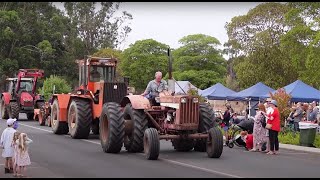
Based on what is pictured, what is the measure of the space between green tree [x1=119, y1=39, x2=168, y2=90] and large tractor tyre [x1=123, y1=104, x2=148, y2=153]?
5079 centimetres

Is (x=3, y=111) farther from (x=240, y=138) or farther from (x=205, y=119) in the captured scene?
(x=205, y=119)

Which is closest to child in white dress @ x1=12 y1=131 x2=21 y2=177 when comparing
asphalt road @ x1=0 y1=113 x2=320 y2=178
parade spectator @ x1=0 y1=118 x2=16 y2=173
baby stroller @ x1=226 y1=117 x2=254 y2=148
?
parade spectator @ x1=0 y1=118 x2=16 y2=173

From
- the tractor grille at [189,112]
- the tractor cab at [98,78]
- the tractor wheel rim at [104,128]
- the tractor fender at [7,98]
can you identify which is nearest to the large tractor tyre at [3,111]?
the tractor fender at [7,98]

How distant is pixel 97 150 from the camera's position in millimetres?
15930

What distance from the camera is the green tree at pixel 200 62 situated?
227 feet

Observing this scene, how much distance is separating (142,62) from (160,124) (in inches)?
2086

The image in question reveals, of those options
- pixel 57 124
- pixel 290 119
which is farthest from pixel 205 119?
pixel 290 119

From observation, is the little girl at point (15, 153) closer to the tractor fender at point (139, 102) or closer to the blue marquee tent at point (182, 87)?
the tractor fender at point (139, 102)

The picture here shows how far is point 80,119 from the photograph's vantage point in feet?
63.6

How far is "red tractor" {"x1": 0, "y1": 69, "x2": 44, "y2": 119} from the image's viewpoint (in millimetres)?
31891

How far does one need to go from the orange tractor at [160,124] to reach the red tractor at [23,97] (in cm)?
1718

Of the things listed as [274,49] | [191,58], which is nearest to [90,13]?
[191,58]

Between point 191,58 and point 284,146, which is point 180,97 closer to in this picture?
point 284,146

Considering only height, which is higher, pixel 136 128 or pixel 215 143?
pixel 136 128
